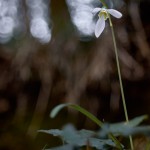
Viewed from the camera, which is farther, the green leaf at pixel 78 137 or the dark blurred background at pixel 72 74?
the dark blurred background at pixel 72 74

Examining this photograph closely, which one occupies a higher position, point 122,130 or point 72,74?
point 72,74

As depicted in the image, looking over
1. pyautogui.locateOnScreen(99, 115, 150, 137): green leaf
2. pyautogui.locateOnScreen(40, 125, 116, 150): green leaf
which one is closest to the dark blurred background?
pyautogui.locateOnScreen(40, 125, 116, 150): green leaf

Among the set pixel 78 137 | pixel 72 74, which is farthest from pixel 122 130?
pixel 72 74

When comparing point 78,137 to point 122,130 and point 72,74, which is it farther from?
point 72,74

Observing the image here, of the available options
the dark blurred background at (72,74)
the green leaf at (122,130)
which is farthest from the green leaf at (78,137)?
the dark blurred background at (72,74)

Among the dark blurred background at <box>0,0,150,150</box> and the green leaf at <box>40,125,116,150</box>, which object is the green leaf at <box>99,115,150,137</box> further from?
the dark blurred background at <box>0,0,150,150</box>

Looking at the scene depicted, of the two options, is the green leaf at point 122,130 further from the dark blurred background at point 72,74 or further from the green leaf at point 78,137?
the dark blurred background at point 72,74

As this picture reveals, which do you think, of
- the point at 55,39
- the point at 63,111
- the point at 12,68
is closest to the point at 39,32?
the point at 55,39

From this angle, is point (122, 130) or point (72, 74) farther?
point (72, 74)

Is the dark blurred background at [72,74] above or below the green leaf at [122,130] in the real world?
above
